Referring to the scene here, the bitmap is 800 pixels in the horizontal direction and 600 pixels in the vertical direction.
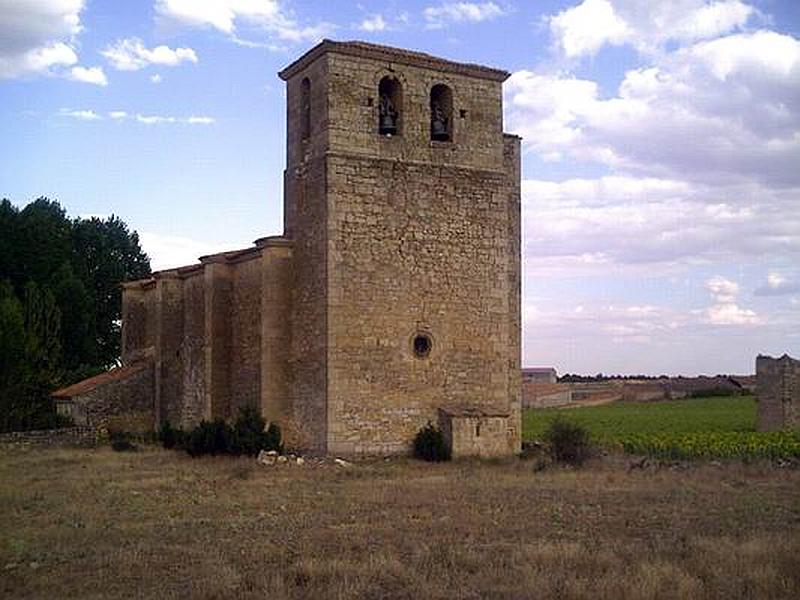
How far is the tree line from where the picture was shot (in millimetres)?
30891

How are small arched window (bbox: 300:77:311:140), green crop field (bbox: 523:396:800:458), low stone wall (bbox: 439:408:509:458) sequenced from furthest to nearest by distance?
1. green crop field (bbox: 523:396:800:458)
2. small arched window (bbox: 300:77:311:140)
3. low stone wall (bbox: 439:408:509:458)

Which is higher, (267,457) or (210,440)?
(210,440)

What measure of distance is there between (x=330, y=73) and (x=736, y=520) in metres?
12.9

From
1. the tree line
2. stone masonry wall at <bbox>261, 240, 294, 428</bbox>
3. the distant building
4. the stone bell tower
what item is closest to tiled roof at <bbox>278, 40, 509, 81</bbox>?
the stone bell tower

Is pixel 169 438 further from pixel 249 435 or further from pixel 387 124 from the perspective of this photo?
pixel 387 124

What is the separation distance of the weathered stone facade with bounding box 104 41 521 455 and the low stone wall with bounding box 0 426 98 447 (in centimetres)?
425

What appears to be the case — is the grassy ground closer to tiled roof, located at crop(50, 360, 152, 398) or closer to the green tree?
tiled roof, located at crop(50, 360, 152, 398)

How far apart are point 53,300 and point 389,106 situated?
59.3 feet

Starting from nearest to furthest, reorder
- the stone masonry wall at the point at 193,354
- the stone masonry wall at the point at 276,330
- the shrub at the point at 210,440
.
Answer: the shrub at the point at 210,440 → the stone masonry wall at the point at 276,330 → the stone masonry wall at the point at 193,354

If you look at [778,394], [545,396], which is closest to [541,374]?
[545,396]

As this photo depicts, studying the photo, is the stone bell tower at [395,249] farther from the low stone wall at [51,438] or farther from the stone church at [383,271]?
the low stone wall at [51,438]

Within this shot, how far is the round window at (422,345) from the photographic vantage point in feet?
71.5

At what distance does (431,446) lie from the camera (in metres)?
21.0

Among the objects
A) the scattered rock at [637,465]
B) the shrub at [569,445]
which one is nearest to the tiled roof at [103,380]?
the shrub at [569,445]
